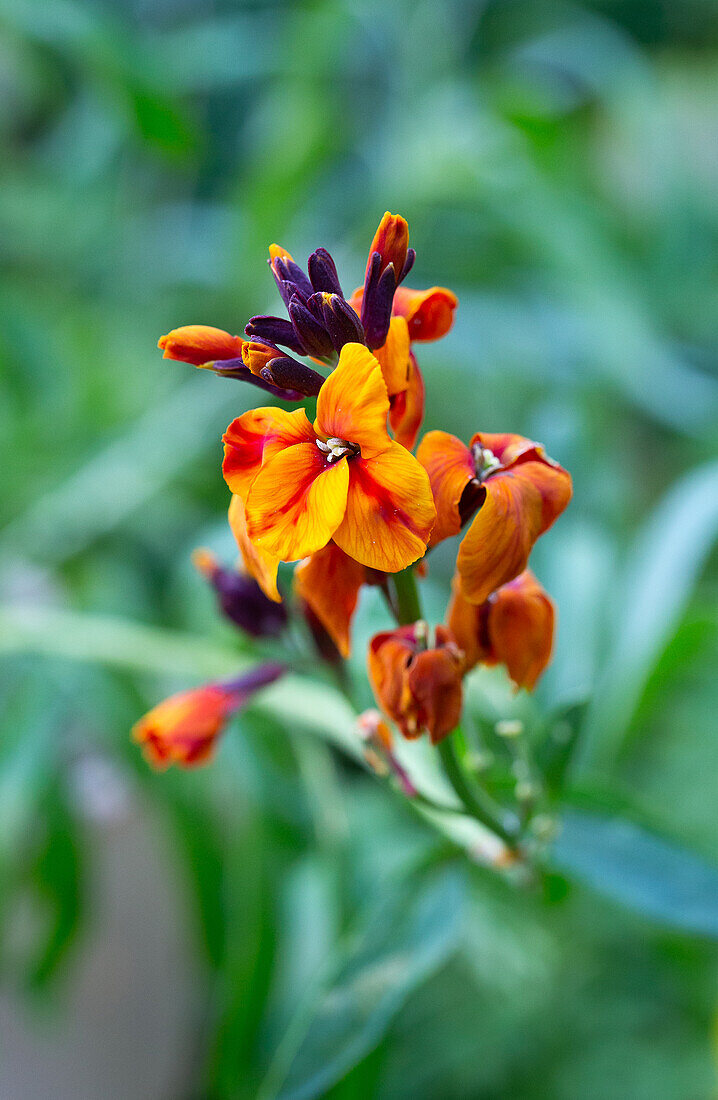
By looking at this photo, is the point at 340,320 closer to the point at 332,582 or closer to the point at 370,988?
the point at 332,582

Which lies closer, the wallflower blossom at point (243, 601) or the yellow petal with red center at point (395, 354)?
the yellow petal with red center at point (395, 354)

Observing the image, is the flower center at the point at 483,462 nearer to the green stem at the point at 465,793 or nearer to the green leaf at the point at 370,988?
the green stem at the point at 465,793

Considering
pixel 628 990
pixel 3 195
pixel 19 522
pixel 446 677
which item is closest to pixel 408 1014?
pixel 628 990

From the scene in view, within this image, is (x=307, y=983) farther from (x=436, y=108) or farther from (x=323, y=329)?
(x=436, y=108)

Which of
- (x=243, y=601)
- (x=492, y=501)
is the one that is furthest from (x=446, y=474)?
(x=243, y=601)

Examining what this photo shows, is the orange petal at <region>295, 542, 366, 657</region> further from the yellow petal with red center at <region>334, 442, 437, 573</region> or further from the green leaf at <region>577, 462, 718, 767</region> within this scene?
the green leaf at <region>577, 462, 718, 767</region>

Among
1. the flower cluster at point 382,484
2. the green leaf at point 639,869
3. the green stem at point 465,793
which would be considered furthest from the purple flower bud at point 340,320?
the green leaf at point 639,869
